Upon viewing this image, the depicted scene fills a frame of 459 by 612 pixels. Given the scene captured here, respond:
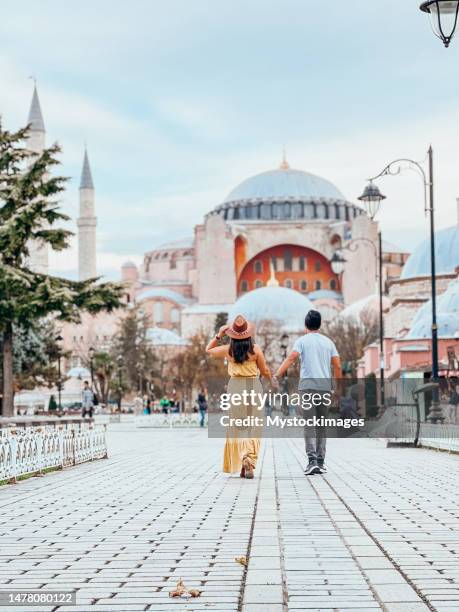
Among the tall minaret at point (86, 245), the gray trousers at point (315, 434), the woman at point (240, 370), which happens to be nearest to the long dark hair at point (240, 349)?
the woman at point (240, 370)

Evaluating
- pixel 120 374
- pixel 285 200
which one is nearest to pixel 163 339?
pixel 120 374

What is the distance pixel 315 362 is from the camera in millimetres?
10594

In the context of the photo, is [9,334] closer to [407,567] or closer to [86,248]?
[407,567]

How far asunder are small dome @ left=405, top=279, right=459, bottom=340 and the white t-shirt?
83.9 ft

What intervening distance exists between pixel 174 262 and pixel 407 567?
11579 cm

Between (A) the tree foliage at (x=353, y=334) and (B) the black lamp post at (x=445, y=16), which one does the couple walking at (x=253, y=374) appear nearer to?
(B) the black lamp post at (x=445, y=16)

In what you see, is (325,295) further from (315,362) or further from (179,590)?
Result: (179,590)

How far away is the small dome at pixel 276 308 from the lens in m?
80.8

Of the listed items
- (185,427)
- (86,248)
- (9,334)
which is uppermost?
(86,248)

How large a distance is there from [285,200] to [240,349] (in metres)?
99.5

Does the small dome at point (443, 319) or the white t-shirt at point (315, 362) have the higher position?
the small dome at point (443, 319)

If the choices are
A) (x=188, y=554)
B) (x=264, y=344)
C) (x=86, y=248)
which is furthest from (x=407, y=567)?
(x=86, y=248)

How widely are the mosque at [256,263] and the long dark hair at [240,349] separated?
65654 millimetres

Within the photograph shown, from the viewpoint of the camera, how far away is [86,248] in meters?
91.8
